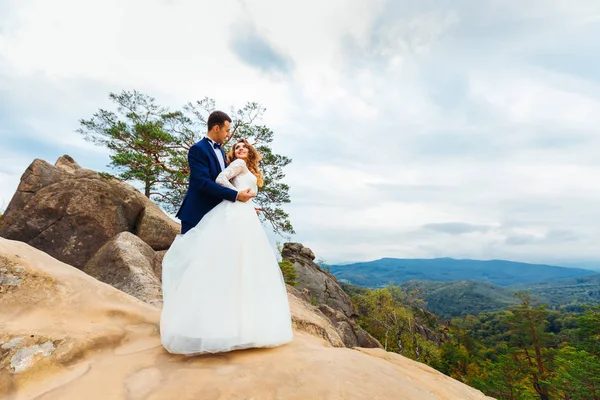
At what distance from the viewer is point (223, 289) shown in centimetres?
333

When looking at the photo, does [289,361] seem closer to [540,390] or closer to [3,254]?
[3,254]

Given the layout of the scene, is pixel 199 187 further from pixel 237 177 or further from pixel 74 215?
pixel 74 215


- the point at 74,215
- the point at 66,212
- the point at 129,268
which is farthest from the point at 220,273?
the point at 66,212

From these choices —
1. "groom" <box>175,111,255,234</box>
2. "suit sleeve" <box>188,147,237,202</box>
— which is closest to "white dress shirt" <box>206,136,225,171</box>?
"groom" <box>175,111,255,234</box>

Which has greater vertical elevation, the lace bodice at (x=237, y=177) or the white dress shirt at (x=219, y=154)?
the white dress shirt at (x=219, y=154)

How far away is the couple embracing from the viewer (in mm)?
3156

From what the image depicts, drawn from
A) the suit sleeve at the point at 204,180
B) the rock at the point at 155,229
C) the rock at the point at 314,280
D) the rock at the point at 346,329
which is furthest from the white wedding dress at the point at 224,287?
the rock at the point at 314,280

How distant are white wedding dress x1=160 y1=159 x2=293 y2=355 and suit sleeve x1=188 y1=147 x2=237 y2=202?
0.42 ft

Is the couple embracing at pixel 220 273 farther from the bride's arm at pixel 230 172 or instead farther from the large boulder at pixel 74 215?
the large boulder at pixel 74 215

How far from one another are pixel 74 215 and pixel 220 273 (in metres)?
9.03

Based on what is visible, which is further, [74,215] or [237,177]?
[74,215]

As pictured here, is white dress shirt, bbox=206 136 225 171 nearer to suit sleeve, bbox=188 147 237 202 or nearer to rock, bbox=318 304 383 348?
suit sleeve, bbox=188 147 237 202

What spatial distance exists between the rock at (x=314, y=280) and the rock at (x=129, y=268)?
22.8m

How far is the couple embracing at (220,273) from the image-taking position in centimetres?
316
